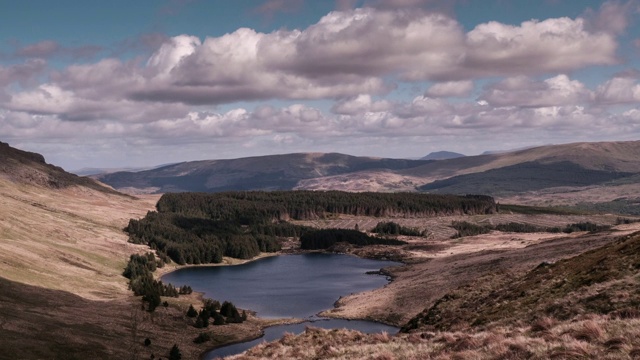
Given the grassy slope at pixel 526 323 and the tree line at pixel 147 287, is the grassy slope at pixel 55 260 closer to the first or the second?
the tree line at pixel 147 287

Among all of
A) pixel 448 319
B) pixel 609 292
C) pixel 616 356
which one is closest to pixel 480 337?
pixel 616 356

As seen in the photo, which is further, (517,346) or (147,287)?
(147,287)

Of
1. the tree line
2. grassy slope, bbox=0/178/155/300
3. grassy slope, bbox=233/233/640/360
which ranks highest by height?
grassy slope, bbox=233/233/640/360

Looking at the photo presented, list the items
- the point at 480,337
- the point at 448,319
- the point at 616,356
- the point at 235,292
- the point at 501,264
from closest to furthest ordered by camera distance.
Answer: the point at 616,356 → the point at 480,337 → the point at 448,319 → the point at 501,264 → the point at 235,292

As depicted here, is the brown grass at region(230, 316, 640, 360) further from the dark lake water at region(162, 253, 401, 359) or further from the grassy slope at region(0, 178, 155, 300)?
the grassy slope at region(0, 178, 155, 300)

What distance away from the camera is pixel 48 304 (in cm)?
10525

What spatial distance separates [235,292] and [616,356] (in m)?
156

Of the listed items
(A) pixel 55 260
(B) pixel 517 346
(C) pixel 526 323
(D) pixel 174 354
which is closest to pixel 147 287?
(A) pixel 55 260

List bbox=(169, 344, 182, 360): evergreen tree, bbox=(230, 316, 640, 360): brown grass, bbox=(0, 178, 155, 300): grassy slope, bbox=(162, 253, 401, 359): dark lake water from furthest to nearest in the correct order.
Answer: bbox=(0, 178, 155, 300): grassy slope, bbox=(162, 253, 401, 359): dark lake water, bbox=(169, 344, 182, 360): evergreen tree, bbox=(230, 316, 640, 360): brown grass

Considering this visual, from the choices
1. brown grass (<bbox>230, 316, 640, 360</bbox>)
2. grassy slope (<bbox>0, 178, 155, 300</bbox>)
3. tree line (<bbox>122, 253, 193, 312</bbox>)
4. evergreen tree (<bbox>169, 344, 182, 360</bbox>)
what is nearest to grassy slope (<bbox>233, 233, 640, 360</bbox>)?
brown grass (<bbox>230, 316, 640, 360</bbox>)

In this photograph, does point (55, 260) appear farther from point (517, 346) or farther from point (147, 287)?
point (517, 346)

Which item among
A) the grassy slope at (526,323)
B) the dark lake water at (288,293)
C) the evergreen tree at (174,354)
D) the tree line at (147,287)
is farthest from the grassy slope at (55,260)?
the grassy slope at (526,323)

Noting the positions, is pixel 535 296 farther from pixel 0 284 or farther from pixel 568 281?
pixel 0 284

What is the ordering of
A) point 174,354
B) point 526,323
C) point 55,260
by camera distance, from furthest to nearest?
1. point 55,260
2. point 174,354
3. point 526,323
